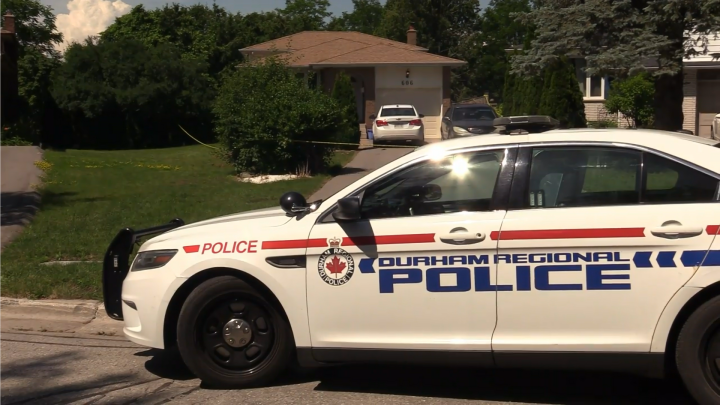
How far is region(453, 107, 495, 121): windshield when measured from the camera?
2627 cm

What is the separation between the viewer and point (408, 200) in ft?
17.5

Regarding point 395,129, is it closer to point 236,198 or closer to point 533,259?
point 236,198

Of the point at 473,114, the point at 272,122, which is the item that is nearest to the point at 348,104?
the point at 473,114

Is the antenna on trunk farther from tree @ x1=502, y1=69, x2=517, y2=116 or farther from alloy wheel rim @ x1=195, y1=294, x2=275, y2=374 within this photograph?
tree @ x1=502, y1=69, x2=517, y2=116

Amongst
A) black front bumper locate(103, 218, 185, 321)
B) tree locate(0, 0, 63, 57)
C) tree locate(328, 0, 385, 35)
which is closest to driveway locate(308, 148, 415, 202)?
black front bumper locate(103, 218, 185, 321)

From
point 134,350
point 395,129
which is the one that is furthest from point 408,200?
point 395,129

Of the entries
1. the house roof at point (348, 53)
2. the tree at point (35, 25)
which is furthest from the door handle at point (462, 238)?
the tree at point (35, 25)

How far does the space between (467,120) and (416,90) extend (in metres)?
8.36

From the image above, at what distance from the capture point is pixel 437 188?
533 centimetres

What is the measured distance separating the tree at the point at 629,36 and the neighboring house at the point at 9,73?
534 inches

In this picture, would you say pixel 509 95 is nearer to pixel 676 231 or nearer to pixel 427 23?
pixel 676 231

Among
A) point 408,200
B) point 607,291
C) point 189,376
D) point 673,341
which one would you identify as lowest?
point 189,376

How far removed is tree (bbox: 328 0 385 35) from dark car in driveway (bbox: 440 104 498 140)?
67128mm

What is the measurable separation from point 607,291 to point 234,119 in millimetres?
15119
